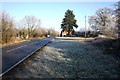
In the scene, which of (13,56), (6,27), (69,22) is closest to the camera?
(13,56)

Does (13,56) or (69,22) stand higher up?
(69,22)

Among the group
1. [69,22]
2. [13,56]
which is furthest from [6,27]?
[69,22]

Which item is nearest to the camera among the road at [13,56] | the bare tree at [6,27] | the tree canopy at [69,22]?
the road at [13,56]

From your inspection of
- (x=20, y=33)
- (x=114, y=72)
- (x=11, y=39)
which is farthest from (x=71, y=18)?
(x=114, y=72)

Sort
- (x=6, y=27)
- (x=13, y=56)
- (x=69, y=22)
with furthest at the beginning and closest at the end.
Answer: (x=69, y=22), (x=6, y=27), (x=13, y=56)

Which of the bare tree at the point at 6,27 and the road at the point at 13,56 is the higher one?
the bare tree at the point at 6,27

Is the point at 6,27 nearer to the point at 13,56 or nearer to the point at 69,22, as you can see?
the point at 13,56

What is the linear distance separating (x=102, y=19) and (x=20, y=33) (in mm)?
33434

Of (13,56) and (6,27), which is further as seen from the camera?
(6,27)

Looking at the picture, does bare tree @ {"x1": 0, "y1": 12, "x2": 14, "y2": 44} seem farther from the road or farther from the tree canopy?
the tree canopy

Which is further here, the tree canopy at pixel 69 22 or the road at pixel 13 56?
the tree canopy at pixel 69 22

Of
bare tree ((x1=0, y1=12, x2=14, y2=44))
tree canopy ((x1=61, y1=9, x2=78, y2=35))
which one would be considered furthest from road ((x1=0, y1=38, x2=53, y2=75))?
tree canopy ((x1=61, y1=9, x2=78, y2=35))

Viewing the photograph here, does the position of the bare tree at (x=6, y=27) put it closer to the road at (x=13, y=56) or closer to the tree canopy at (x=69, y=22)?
the road at (x=13, y=56)

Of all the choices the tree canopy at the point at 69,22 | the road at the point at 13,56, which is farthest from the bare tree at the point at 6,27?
the tree canopy at the point at 69,22
